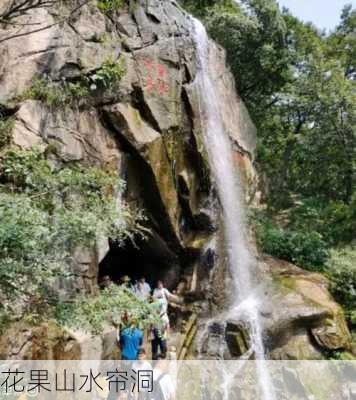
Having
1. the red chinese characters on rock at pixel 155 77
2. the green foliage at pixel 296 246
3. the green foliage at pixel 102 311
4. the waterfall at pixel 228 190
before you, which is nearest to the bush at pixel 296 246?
the green foliage at pixel 296 246

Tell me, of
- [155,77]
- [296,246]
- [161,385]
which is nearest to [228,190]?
[296,246]

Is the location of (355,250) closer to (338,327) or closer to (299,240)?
(299,240)

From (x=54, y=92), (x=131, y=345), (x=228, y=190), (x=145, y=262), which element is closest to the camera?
(x=131, y=345)

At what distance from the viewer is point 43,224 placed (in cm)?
439

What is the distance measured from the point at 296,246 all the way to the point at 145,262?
13.5ft

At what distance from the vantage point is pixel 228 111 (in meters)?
13.3

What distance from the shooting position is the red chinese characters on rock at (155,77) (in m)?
9.90

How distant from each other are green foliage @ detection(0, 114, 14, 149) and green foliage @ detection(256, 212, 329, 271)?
729 centimetres

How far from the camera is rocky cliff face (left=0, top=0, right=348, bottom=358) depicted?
8.19 m

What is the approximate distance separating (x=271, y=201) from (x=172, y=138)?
634cm

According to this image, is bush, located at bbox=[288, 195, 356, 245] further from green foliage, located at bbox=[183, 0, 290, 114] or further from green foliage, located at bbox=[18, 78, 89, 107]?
green foliage, located at bbox=[18, 78, 89, 107]

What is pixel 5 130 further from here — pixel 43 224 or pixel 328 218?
pixel 328 218

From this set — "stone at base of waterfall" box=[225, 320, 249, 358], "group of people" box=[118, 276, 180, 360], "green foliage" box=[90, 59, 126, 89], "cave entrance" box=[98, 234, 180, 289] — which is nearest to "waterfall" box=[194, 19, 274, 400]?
"stone at base of waterfall" box=[225, 320, 249, 358]

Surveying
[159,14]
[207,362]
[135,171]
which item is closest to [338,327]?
[207,362]
